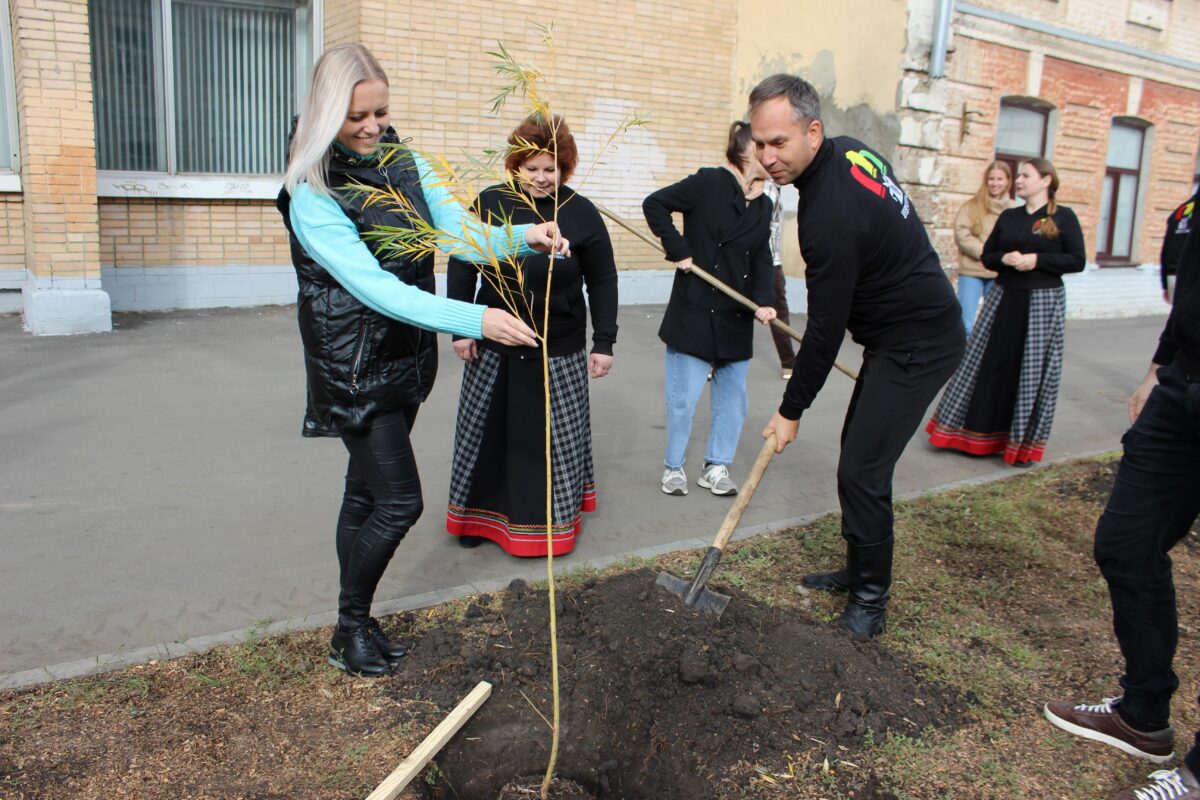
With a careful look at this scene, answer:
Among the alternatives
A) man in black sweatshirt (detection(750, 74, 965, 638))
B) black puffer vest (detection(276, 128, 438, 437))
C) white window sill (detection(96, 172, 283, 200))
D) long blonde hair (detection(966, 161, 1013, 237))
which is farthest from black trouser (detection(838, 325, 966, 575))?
Answer: white window sill (detection(96, 172, 283, 200))

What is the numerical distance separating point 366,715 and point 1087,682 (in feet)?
8.35

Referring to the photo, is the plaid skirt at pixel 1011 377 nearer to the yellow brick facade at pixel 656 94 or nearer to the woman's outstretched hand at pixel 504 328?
the yellow brick facade at pixel 656 94

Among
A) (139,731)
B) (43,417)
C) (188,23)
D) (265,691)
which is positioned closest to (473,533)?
(265,691)

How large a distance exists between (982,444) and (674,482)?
2.38 meters

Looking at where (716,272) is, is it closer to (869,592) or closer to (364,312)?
(869,592)

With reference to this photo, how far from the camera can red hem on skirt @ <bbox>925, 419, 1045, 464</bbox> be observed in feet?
21.1

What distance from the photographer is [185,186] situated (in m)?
9.84

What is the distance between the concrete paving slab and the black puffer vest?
1086mm

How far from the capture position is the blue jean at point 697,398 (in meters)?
5.40

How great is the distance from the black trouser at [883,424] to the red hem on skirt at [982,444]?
2.98 metres

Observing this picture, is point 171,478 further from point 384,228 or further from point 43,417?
point 384,228

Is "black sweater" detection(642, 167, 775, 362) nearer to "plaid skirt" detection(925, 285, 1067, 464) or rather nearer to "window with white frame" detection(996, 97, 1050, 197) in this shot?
"plaid skirt" detection(925, 285, 1067, 464)

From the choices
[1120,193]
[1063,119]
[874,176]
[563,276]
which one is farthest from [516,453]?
[1120,193]

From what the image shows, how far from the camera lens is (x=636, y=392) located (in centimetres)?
800
